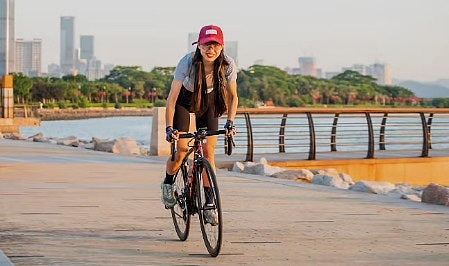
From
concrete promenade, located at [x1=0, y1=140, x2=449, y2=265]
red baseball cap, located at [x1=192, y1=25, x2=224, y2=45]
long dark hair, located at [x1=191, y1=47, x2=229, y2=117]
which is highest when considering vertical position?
red baseball cap, located at [x1=192, y1=25, x2=224, y2=45]

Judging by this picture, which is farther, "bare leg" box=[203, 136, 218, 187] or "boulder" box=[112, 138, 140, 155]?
"boulder" box=[112, 138, 140, 155]

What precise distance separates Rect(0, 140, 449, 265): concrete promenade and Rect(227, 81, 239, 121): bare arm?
3.33 ft

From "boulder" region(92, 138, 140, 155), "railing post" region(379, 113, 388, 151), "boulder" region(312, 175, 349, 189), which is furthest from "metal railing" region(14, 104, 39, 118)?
"boulder" region(312, 175, 349, 189)

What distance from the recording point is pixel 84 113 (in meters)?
171

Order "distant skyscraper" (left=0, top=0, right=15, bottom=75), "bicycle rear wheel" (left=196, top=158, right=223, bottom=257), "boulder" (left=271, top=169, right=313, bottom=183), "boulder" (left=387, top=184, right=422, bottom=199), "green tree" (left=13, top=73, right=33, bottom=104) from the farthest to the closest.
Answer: "green tree" (left=13, top=73, right=33, bottom=104) < "distant skyscraper" (left=0, top=0, right=15, bottom=75) < "boulder" (left=271, top=169, right=313, bottom=183) < "boulder" (left=387, top=184, right=422, bottom=199) < "bicycle rear wheel" (left=196, top=158, right=223, bottom=257)

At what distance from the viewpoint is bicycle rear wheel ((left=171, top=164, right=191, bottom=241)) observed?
918cm

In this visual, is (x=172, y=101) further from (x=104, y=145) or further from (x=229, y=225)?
(x=104, y=145)

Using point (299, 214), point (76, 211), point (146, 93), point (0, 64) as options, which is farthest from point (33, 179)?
point (146, 93)

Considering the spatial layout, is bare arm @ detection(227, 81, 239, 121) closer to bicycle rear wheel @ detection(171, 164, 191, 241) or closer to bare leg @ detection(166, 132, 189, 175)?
bare leg @ detection(166, 132, 189, 175)

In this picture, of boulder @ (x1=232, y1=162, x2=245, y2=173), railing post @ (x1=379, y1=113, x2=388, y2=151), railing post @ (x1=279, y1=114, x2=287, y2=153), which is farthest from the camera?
railing post @ (x1=379, y1=113, x2=388, y2=151)

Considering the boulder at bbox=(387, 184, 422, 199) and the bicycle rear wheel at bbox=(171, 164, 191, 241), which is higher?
the bicycle rear wheel at bbox=(171, 164, 191, 241)

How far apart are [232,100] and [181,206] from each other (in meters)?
0.95

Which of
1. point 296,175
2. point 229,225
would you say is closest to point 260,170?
point 296,175

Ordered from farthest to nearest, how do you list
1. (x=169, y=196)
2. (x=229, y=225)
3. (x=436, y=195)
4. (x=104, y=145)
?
(x=104, y=145), (x=436, y=195), (x=229, y=225), (x=169, y=196)
